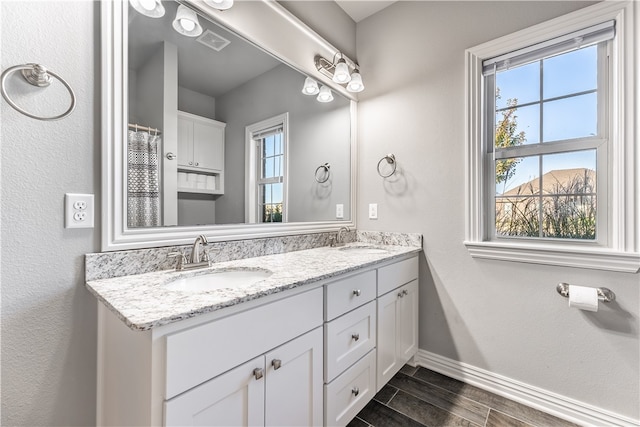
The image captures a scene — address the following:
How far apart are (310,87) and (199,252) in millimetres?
1327

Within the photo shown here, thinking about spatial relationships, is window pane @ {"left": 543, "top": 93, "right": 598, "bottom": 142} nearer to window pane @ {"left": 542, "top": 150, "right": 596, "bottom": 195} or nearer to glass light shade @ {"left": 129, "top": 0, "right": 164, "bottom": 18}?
window pane @ {"left": 542, "top": 150, "right": 596, "bottom": 195}

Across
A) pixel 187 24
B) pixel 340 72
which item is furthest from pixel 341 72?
pixel 187 24

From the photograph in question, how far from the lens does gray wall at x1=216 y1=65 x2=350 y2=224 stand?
1438mm

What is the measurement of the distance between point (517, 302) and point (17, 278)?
7.35 ft

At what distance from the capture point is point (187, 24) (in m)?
1.24

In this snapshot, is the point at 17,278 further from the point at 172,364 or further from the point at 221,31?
the point at 221,31

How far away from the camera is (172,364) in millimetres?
693

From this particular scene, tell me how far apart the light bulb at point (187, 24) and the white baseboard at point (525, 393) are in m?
2.35

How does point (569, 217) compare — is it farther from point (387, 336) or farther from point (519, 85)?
point (387, 336)

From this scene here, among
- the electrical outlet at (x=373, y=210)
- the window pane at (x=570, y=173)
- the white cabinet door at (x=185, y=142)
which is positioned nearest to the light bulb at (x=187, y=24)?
the white cabinet door at (x=185, y=142)

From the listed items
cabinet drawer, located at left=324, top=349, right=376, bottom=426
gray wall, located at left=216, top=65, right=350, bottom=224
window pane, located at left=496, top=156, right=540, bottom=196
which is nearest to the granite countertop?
gray wall, located at left=216, top=65, right=350, bottom=224

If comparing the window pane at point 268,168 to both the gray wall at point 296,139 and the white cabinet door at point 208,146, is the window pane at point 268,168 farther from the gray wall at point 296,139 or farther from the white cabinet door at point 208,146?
the white cabinet door at point 208,146

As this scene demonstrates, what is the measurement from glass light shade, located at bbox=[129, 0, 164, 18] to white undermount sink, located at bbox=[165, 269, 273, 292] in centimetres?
108

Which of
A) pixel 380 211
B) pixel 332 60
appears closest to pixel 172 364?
pixel 380 211
